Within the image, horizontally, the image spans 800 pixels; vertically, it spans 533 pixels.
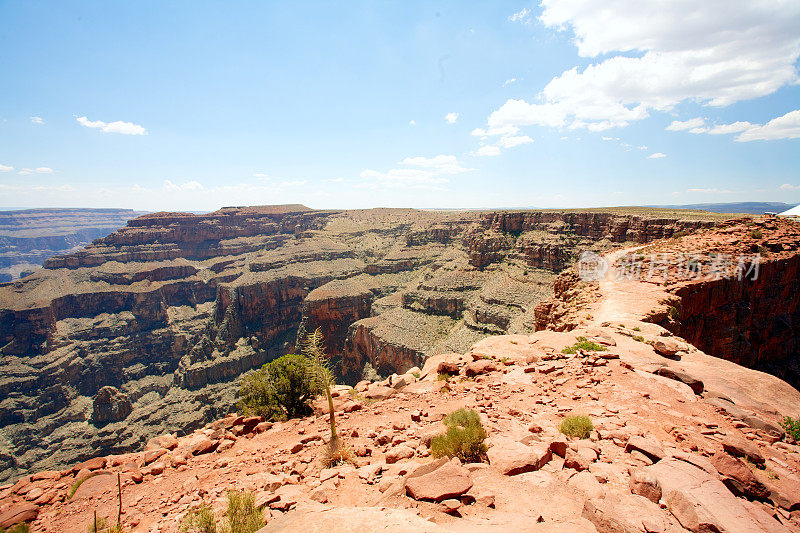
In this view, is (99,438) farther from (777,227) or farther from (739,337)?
(777,227)

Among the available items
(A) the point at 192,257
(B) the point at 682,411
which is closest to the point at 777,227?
(B) the point at 682,411

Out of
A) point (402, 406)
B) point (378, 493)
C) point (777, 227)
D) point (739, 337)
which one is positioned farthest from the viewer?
point (777, 227)

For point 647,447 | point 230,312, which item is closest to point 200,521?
point 647,447

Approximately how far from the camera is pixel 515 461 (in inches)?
239

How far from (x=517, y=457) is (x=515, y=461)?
0.14 metres

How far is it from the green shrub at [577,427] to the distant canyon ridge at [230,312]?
19.0 m

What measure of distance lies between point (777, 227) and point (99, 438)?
294ft

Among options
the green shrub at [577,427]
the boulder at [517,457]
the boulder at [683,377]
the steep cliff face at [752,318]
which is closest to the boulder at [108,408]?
the boulder at [517,457]

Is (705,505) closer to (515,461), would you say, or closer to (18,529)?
(515,461)

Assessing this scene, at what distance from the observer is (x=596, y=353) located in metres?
11.6

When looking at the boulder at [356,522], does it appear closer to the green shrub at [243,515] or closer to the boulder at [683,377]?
the green shrub at [243,515]

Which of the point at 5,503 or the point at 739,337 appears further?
the point at 739,337

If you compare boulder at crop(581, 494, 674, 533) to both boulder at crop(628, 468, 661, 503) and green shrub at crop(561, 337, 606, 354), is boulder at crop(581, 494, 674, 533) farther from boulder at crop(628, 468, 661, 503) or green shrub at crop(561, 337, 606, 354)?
→ green shrub at crop(561, 337, 606, 354)

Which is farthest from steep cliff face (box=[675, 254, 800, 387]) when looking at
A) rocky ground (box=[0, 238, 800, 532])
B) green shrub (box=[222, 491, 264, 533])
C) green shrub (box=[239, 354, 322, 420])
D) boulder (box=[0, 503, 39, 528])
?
boulder (box=[0, 503, 39, 528])
